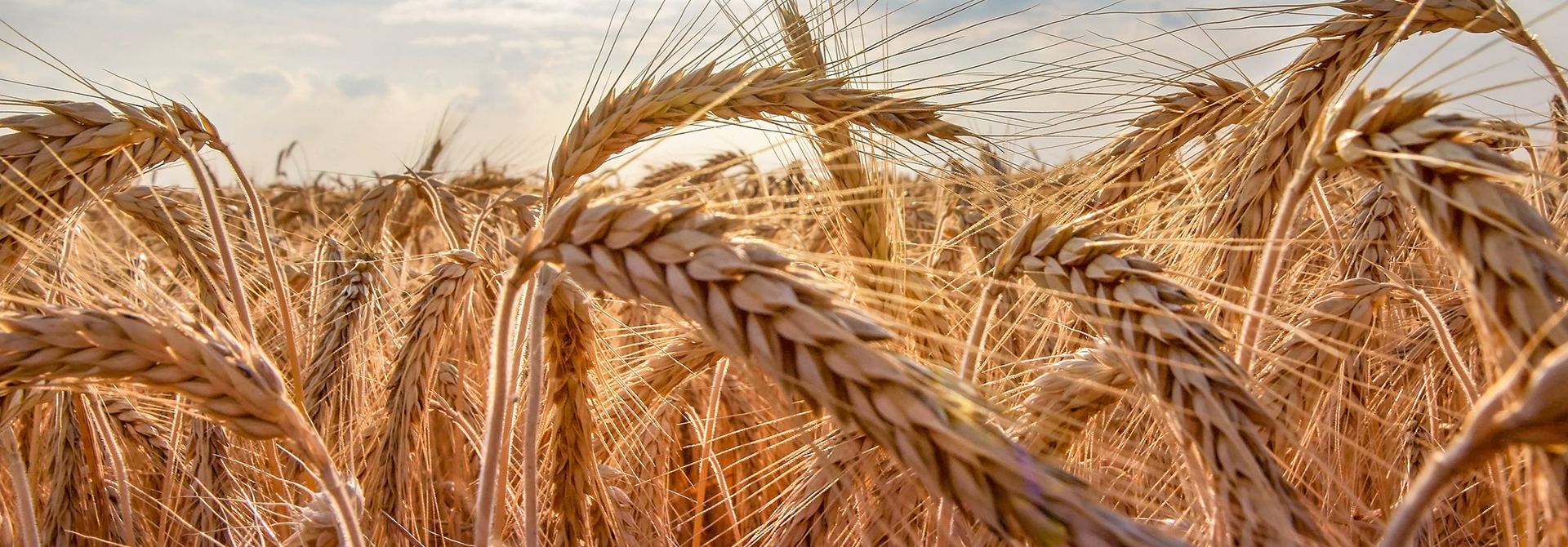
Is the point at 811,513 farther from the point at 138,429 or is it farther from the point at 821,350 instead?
the point at 138,429

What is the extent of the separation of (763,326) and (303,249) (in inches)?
164

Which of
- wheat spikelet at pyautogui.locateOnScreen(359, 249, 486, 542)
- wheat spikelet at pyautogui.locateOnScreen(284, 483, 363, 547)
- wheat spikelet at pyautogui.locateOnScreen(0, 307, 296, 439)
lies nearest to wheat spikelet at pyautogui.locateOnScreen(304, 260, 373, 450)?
wheat spikelet at pyautogui.locateOnScreen(359, 249, 486, 542)

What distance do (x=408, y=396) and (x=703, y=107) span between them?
2.92 feet

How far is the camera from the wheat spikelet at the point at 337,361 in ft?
6.92

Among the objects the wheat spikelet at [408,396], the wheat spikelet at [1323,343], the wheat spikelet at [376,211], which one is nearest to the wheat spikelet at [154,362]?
the wheat spikelet at [408,396]

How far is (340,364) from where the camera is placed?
2.20m

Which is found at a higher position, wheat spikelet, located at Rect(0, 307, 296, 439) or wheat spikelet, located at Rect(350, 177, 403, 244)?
wheat spikelet, located at Rect(350, 177, 403, 244)

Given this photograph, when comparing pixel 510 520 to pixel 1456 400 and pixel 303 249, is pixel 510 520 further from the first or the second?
pixel 303 249

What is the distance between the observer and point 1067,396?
4.42ft

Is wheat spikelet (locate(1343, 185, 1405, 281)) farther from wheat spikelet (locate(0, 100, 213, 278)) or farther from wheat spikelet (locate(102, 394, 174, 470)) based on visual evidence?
wheat spikelet (locate(102, 394, 174, 470))

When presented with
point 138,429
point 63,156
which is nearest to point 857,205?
point 63,156

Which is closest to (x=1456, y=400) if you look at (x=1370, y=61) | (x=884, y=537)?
(x=1370, y=61)

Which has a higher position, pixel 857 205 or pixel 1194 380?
pixel 857 205

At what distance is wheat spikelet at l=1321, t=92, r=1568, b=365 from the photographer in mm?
824
